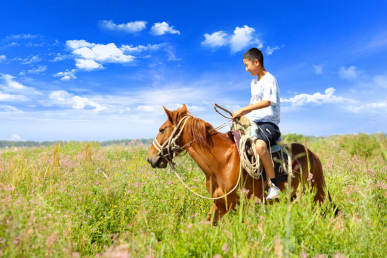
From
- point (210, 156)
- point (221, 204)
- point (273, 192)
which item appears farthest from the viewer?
point (210, 156)

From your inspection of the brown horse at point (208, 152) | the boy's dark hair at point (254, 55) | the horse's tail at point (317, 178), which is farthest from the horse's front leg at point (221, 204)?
the boy's dark hair at point (254, 55)

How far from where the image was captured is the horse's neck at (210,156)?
4074 mm

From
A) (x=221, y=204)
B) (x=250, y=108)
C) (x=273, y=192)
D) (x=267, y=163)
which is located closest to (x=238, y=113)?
(x=250, y=108)

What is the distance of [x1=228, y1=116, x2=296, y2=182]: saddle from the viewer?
4090mm

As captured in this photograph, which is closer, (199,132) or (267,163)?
(267,163)

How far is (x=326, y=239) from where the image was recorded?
2598 mm

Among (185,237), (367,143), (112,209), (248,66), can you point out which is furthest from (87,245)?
(367,143)

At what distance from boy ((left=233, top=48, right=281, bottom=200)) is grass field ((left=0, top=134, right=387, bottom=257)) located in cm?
82

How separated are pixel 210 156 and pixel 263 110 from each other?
48.7 inches

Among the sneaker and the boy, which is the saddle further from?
the sneaker

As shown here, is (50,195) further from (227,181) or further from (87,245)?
(227,181)

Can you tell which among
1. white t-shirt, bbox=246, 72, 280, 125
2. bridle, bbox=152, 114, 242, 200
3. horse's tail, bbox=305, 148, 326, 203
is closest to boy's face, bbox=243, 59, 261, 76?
white t-shirt, bbox=246, 72, 280, 125

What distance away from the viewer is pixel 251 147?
408 cm

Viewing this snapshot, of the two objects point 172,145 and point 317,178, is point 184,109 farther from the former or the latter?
point 317,178
